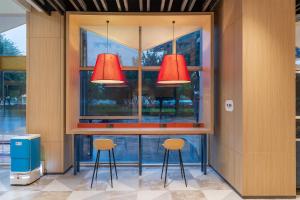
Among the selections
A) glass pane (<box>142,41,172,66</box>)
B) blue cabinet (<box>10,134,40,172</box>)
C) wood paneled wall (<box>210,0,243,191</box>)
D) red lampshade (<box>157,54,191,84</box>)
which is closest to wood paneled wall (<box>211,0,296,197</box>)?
wood paneled wall (<box>210,0,243,191</box>)

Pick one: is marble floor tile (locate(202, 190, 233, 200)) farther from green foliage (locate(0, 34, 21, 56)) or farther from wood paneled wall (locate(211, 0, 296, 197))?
green foliage (locate(0, 34, 21, 56))

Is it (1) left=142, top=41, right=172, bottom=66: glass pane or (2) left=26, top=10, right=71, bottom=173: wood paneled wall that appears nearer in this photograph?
(2) left=26, top=10, right=71, bottom=173: wood paneled wall

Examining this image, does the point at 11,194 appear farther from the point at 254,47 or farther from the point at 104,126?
the point at 254,47

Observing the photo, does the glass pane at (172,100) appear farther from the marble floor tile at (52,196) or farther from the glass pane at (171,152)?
the marble floor tile at (52,196)

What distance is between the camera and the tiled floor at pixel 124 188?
462 cm

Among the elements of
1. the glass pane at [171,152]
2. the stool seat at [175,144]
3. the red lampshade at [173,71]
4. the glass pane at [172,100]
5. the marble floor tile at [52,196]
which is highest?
the red lampshade at [173,71]

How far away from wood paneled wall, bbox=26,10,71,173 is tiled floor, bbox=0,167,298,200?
74 centimetres

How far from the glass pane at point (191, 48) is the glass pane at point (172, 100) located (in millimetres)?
320

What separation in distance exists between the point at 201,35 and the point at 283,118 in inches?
117

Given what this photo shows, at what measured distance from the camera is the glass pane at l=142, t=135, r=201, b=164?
6.83m

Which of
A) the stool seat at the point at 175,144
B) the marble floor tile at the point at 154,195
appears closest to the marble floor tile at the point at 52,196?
the marble floor tile at the point at 154,195

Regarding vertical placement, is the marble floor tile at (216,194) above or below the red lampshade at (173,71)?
below

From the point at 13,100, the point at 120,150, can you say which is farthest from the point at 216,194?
the point at 13,100

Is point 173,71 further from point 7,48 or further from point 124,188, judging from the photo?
point 7,48
